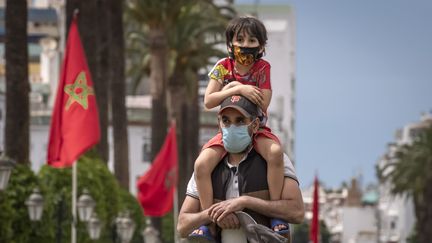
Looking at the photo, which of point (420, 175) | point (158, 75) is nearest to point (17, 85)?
point (158, 75)

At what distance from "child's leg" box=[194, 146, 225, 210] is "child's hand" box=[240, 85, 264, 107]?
15.6 inches

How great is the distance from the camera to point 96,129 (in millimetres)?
35438

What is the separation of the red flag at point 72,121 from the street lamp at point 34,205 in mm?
2019

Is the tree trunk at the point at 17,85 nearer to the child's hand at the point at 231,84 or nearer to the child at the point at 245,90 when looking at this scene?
the child at the point at 245,90

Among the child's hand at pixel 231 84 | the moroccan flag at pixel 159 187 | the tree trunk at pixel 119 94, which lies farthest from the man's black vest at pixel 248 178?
the tree trunk at pixel 119 94

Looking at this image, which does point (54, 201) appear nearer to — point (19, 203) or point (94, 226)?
point (94, 226)

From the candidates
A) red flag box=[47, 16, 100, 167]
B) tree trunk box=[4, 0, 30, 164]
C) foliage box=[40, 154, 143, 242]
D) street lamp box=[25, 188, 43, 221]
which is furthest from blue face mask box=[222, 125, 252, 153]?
foliage box=[40, 154, 143, 242]

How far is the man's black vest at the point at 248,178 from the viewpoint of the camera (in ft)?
37.0

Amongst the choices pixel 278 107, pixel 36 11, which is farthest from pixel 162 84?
pixel 278 107

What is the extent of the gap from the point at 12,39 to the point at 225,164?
83.7 ft

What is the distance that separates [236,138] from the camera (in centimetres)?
1114

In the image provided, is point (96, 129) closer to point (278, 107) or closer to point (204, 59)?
point (204, 59)

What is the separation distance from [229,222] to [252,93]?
0.89 m

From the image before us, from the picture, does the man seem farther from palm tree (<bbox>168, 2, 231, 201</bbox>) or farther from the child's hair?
palm tree (<bbox>168, 2, 231, 201</bbox>)
